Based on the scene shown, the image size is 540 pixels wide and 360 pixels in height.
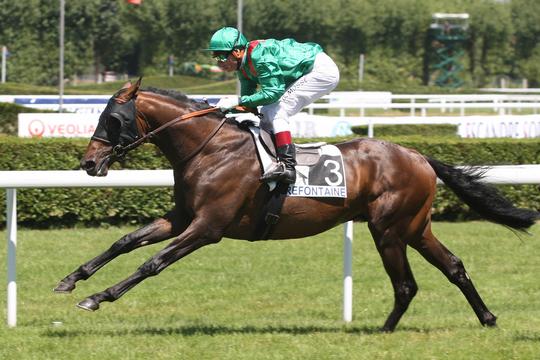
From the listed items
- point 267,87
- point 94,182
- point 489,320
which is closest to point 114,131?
point 94,182

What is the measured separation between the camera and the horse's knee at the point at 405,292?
231 inches

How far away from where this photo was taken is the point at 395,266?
5.84 metres

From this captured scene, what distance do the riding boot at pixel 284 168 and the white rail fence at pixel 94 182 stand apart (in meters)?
0.79

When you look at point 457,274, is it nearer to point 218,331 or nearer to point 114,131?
point 218,331

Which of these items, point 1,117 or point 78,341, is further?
point 1,117

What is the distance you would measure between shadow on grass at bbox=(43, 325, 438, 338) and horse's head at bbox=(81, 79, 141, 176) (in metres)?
0.88

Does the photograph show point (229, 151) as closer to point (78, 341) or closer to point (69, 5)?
point (78, 341)

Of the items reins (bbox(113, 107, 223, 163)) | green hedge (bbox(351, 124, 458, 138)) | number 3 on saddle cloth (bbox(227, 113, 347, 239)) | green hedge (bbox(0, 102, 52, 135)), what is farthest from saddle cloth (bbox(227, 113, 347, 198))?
green hedge (bbox(0, 102, 52, 135))

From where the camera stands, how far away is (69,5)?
41.7 m

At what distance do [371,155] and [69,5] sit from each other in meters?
37.5

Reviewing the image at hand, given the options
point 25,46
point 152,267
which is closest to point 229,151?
point 152,267

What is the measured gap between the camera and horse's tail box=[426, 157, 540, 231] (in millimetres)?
6113

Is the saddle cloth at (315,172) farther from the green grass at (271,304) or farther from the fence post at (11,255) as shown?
the fence post at (11,255)

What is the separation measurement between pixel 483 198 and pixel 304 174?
3.96 ft
